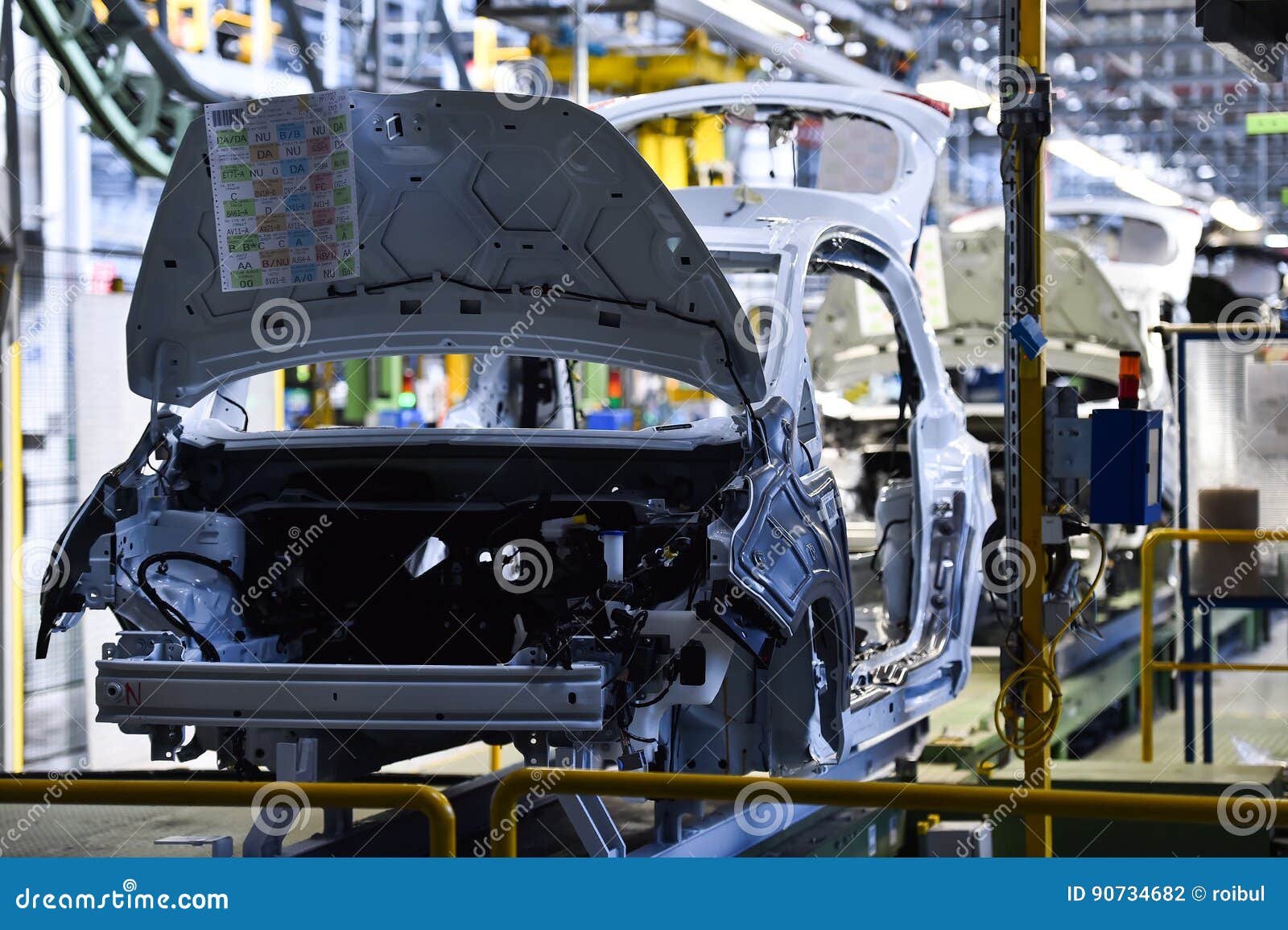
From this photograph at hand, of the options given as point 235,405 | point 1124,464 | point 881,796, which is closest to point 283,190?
point 235,405

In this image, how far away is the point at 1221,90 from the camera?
21.8m

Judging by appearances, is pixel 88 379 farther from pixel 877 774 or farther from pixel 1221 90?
pixel 1221 90

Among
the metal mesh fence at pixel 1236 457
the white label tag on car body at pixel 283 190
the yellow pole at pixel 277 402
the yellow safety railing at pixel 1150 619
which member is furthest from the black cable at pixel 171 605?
the metal mesh fence at pixel 1236 457

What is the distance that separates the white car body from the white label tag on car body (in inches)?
2.3

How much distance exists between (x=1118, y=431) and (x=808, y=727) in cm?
137

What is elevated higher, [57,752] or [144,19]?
[144,19]
